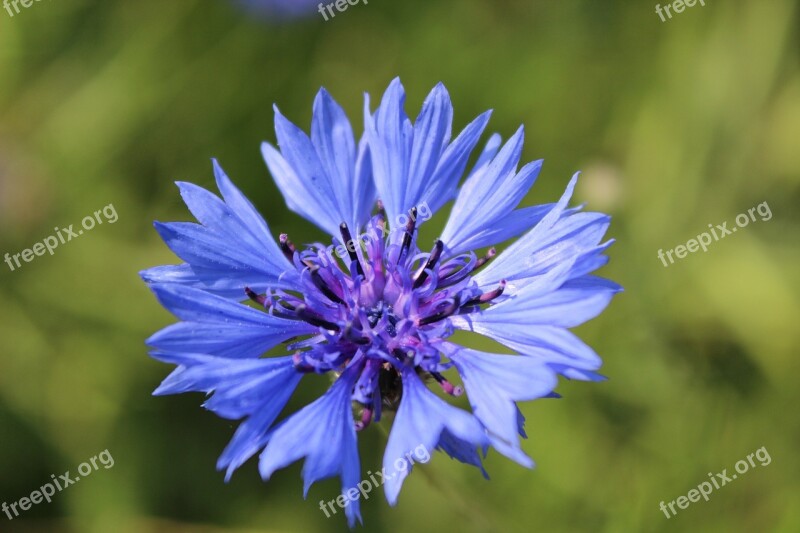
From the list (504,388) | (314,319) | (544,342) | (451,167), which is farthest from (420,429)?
(451,167)

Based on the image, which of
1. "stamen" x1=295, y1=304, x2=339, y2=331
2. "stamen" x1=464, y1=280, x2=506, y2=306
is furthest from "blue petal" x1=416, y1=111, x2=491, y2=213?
"stamen" x1=295, y1=304, x2=339, y2=331

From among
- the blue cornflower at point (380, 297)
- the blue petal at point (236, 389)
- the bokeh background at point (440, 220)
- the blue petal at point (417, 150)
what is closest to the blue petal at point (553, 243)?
the blue cornflower at point (380, 297)

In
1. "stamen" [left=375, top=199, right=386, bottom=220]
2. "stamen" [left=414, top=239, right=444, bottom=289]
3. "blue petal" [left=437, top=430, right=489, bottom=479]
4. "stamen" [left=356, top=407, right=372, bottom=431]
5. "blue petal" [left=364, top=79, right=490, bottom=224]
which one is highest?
"blue petal" [left=364, top=79, right=490, bottom=224]

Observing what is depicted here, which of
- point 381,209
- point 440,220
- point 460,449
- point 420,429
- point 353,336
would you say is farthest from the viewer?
point 440,220

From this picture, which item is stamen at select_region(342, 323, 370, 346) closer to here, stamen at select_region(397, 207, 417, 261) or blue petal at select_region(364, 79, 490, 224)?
stamen at select_region(397, 207, 417, 261)

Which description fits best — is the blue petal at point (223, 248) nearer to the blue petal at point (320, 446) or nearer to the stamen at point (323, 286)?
the stamen at point (323, 286)

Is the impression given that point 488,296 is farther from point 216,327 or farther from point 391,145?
point 216,327
